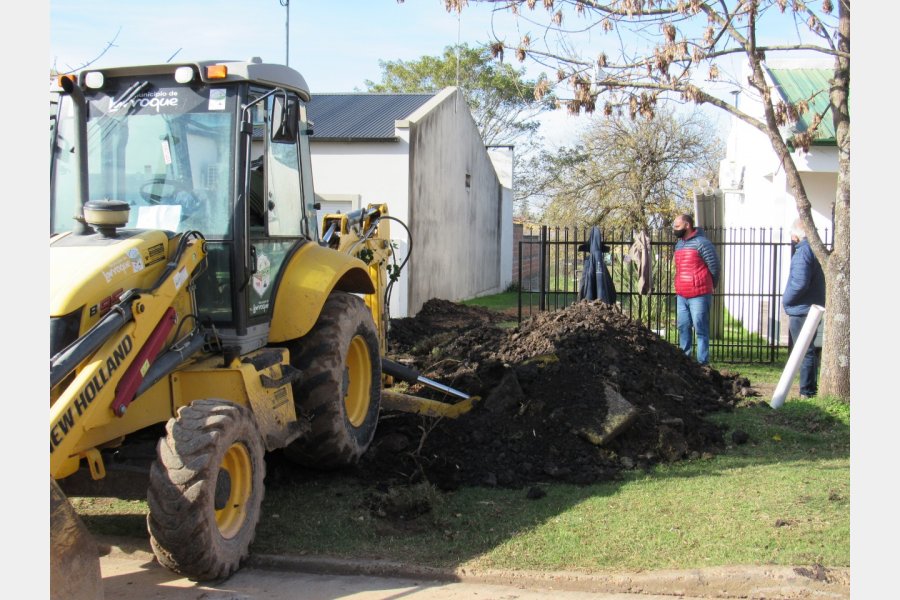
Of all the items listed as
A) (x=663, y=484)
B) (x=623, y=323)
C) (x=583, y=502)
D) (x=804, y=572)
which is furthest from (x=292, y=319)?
(x=623, y=323)

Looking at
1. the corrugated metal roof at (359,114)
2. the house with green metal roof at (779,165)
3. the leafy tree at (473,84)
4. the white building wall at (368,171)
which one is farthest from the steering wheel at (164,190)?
the leafy tree at (473,84)

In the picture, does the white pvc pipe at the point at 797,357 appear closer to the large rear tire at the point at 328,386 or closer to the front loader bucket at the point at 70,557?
the large rear tire at the point at 328,386

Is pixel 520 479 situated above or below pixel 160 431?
below

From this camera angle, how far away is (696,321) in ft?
36.6

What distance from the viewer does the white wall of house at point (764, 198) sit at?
43.1 feet

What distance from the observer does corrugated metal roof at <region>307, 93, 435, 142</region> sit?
1769 centimetres

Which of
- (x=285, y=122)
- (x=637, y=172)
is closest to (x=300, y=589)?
(x=285, y=122)

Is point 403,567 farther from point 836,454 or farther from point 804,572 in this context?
point 836,454

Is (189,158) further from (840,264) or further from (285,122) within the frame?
(840,264)

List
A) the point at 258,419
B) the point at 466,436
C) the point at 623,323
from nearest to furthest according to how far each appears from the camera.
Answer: the point at 258,419
the point at 466,436
the point at 623,323

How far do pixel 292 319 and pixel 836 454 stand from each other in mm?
4826

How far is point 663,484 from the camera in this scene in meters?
6.66

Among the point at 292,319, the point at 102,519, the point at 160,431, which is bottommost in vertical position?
the point at 102,519

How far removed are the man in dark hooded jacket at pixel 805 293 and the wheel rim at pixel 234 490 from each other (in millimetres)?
6722
